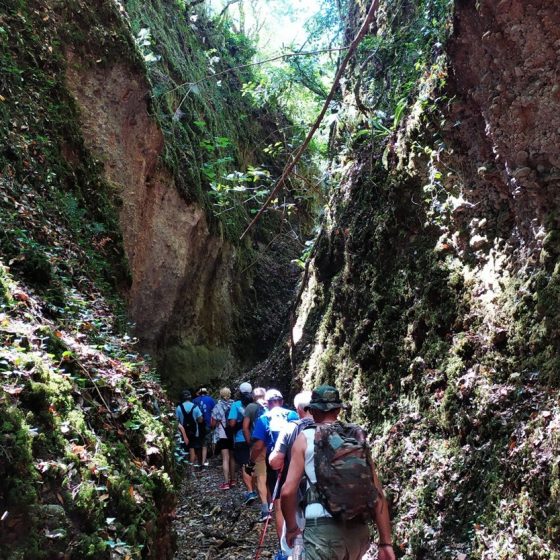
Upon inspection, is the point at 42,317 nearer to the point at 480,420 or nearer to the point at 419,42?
the point at 480,420

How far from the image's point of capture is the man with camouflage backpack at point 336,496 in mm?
2646

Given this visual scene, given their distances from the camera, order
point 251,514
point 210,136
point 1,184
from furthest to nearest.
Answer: point 210,136, point 251,514, point 1,184

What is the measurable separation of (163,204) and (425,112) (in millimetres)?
6500

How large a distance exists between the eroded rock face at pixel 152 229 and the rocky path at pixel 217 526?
362 centimetres

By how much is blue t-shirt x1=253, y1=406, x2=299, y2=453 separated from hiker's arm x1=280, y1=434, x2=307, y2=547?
2.07 m

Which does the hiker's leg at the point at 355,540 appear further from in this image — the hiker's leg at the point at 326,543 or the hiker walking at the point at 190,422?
the hiker walking at the point at 190,422

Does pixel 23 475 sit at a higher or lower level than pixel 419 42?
lower

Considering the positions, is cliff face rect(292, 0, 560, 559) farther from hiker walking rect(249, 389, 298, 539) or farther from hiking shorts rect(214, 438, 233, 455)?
hiking shorts rect(214, 438, 233, 455)

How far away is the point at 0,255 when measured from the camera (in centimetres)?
385

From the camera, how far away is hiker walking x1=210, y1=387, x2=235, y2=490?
Result: 787cm

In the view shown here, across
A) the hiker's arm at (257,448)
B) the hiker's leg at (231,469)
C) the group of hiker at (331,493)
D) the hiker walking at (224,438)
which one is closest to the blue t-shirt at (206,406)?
the hiker walking at (224,438)

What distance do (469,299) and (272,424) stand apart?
2289 millimetres

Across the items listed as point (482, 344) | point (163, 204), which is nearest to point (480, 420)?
point (482, 344)

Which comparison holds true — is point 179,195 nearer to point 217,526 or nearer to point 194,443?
point 194,443
